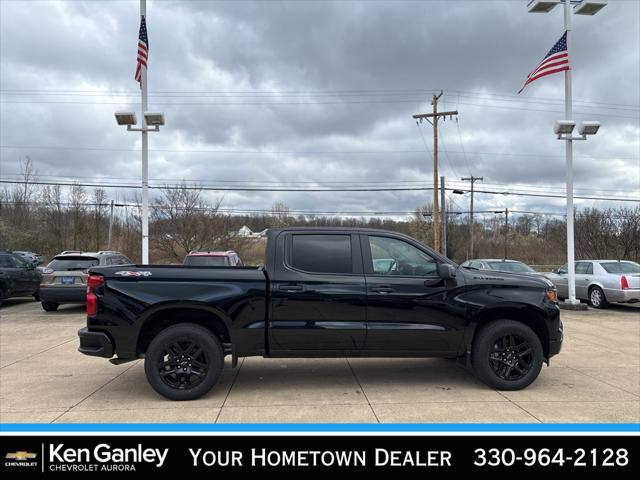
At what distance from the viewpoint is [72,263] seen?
11805 millimetres

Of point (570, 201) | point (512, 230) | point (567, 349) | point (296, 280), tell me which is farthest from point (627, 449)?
point (512, 230)

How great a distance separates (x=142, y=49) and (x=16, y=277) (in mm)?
8103

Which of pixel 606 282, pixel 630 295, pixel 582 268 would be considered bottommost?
pixel 630 295

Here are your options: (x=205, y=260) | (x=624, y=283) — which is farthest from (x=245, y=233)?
(x=624, y=283)

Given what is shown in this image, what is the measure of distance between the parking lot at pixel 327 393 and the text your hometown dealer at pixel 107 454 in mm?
1479

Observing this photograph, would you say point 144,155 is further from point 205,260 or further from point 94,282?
point 94,282

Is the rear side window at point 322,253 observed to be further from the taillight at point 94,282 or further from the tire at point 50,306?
the tire at point 50,306

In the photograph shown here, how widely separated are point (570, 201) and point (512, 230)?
58234 mm

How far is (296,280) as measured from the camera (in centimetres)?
492

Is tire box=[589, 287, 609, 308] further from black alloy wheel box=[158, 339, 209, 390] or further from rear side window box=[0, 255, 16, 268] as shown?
rear side window box=[0, 255, 16, 268]

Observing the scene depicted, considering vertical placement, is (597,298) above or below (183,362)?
below

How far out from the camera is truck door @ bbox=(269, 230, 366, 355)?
486cm

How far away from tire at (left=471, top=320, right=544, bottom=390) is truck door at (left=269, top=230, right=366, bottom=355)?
144 cm

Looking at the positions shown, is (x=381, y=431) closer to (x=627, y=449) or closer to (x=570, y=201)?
(x=627, y=449)
